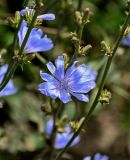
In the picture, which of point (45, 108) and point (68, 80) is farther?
point (45, 108)

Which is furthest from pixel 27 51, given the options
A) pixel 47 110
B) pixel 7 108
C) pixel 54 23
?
pixel 54 23

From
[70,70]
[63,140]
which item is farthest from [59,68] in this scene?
[63,140]

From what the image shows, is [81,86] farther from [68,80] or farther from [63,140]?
[63,140]

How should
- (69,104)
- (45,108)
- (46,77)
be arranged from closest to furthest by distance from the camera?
(46,77) → (45,108) → (69,104)

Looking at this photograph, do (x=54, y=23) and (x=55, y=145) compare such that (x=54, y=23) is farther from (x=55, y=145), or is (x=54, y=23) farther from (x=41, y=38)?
(x=41, y=38)

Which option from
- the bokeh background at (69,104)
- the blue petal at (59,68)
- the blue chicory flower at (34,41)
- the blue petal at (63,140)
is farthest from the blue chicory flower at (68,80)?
the bokeh background at (69,104)

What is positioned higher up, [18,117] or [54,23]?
[54,23]

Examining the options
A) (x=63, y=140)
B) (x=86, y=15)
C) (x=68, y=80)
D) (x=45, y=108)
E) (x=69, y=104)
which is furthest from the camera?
(x=69, y=104)

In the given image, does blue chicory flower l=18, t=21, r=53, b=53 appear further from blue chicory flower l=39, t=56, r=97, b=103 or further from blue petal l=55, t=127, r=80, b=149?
blue petal l=55, t=127, r=80, b=149
